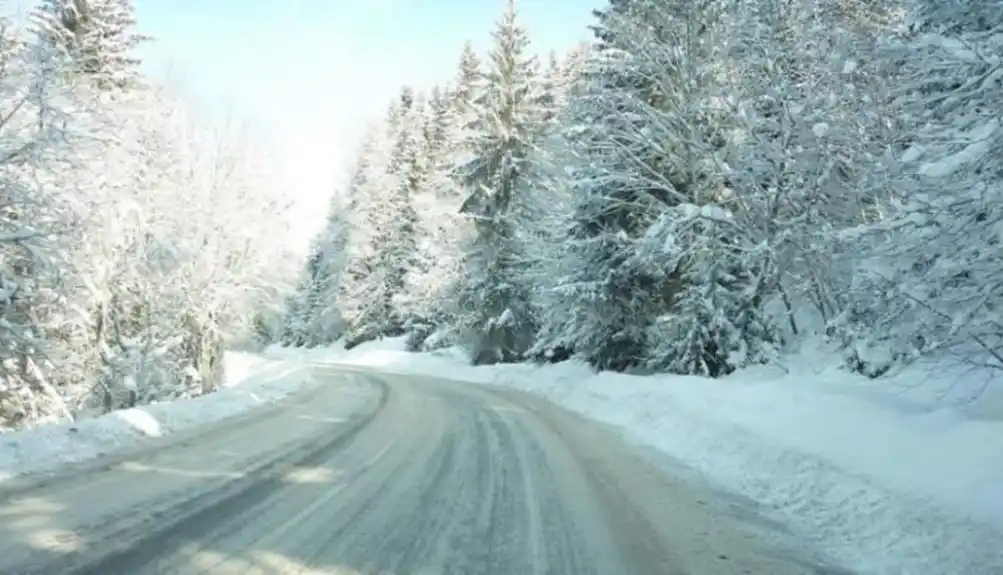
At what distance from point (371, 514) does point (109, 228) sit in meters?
14.6

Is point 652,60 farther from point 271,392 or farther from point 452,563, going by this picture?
point 452,563

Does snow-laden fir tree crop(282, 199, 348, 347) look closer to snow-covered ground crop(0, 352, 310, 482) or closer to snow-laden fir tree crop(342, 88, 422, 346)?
snow-laden fir tree crop(342, 88, 422, 346)

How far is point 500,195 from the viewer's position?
3047 cm

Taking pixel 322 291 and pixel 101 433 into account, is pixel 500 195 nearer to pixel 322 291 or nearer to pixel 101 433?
pixel 101 433

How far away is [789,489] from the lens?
7824 mm

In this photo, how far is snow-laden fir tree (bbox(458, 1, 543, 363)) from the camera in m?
29.8

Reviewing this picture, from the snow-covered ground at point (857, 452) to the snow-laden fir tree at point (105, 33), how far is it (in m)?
17.8

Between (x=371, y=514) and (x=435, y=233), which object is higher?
(x=435, y=233)

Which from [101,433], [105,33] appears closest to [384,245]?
[105,33]

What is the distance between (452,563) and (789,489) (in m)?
4.56

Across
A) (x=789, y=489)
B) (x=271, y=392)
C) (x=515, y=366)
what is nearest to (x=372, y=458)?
(x=789, y=489)

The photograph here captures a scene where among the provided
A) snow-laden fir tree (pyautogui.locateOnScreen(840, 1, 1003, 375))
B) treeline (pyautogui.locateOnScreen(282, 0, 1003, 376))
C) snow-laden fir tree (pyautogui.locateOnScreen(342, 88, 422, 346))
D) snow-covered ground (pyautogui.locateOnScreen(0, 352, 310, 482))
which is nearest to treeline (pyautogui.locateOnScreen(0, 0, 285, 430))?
snow-covered ground (pyautogui.locateOnScreen(0, 352, 310, 482))

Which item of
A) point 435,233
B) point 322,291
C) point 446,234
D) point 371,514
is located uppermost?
point 435,233

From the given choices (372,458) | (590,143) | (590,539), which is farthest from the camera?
(590,143)
